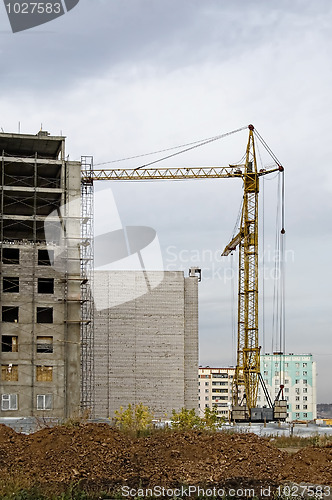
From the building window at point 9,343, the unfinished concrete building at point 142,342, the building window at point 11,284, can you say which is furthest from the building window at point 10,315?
the unfinished concrete building at point 142,342

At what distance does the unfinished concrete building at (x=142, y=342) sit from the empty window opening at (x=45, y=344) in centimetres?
1404

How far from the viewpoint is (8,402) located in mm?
49500

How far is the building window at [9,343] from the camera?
5091cm

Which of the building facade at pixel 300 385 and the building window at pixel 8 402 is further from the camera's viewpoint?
the building facade at pixel 300 385

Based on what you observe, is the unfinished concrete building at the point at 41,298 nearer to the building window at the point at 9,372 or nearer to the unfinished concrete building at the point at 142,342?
the building window at the point at 9,372

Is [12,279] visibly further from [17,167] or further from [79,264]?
[17,167]

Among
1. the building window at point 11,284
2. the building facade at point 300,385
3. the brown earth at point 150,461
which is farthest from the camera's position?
the building facade at point 300,385

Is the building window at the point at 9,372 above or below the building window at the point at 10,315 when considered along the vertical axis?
below

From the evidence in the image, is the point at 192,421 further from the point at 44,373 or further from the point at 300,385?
the point at 300,385

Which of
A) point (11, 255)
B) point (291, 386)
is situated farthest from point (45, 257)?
point (291, 386)

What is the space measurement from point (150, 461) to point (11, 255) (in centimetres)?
4034

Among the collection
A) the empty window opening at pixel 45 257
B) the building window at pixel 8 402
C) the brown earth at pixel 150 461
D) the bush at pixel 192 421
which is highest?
the empty window opening at pixel 45 257

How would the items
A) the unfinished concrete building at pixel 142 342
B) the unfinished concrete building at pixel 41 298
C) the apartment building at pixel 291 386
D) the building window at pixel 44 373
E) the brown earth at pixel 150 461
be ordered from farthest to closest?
the apartment building at pixel 291 386, the unfinished concrete building at pixel 142 342, the building window at pixel 44 373, the unfinished concrete building at pixel 41 298, the brown earth at pixel 150 461

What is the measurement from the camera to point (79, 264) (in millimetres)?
52812
